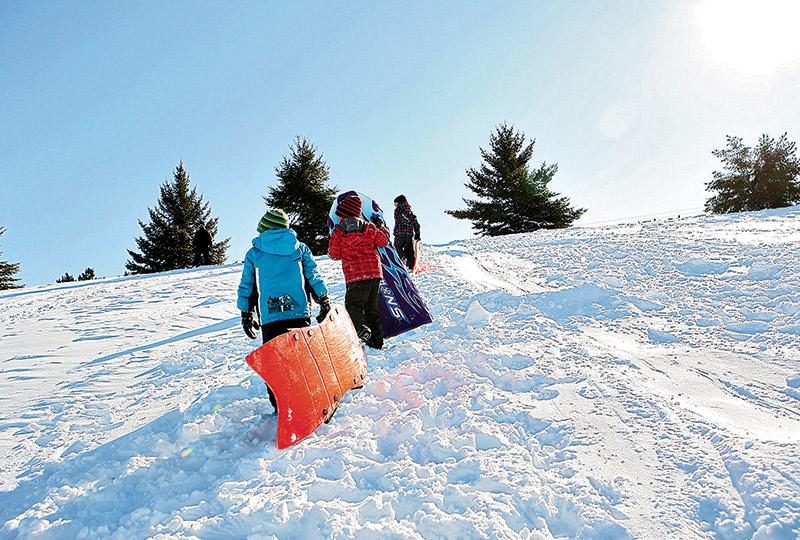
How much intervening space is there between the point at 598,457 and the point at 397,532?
57.3 inches

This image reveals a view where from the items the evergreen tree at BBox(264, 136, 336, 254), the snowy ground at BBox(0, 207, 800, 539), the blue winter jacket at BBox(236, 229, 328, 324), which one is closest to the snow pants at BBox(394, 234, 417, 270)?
the snowy ground at BBox(0, 207, 800, 539)

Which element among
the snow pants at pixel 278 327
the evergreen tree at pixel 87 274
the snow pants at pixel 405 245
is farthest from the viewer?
the evergreen tree at pixel 87 274

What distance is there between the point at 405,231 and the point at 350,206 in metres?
4.57

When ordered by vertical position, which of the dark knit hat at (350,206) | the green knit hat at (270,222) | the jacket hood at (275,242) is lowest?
the jacket hood at (275,242)

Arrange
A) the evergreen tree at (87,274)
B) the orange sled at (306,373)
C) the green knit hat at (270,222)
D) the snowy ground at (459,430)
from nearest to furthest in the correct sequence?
the snowy ground at (459,430) < the orange sled at (306,373) < the green knit hat at (270,222) < the evergreen tree at (87,274)

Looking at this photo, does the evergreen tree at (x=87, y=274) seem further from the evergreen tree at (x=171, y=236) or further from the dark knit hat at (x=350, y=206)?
the dark knit hat at (x=350, y=206)

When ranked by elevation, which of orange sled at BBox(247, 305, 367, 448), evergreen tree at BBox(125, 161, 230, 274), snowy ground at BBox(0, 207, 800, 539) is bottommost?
snowy ground at BBox(0, 207, 800, 539)

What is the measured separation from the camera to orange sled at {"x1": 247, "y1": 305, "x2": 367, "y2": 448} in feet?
10.8

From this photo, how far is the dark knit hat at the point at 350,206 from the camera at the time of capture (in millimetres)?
5414

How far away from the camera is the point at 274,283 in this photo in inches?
154

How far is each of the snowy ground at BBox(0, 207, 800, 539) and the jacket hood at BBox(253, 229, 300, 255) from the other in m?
1.46

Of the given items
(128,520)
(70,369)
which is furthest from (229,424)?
(70,369)

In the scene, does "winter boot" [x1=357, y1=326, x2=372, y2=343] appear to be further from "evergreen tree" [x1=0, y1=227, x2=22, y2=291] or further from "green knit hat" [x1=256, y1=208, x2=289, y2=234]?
"evergreen tree" [x1=0, y1=227, x2=22, y2=291]

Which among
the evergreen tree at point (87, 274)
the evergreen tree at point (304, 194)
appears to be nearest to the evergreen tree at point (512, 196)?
the evergreen tree at point (304, 194)
